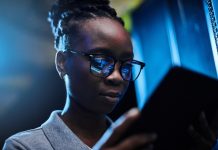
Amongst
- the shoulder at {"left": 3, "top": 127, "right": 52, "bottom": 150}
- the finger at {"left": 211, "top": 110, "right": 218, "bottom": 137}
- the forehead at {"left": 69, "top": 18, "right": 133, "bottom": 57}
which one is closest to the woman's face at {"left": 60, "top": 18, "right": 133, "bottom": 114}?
the forehead at {"left": 69, "top": 18, "right": 133, "bottom": 57}

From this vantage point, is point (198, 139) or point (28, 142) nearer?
point (198, 139)

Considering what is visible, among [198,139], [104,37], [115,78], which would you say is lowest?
[198,139]

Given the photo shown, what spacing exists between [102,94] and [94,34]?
19 cm

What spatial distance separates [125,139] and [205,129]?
0.76ft

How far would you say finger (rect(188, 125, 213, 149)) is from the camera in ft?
2.08

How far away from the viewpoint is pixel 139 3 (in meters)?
2.35

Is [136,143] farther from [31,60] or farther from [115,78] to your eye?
[31,60]

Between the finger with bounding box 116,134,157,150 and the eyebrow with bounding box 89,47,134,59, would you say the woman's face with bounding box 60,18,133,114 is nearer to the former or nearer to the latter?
the eyebrow with bounding box 89,47,134,59

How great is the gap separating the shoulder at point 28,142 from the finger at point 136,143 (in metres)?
0.40

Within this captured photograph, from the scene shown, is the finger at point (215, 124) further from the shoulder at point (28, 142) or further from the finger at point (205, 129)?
the shoulder at point (28, 142)

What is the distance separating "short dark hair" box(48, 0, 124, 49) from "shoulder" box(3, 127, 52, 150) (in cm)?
32

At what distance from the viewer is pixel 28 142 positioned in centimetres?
85

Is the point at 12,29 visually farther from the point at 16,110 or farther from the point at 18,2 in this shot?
the point at 16,110

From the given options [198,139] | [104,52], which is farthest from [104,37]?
[198,139]
